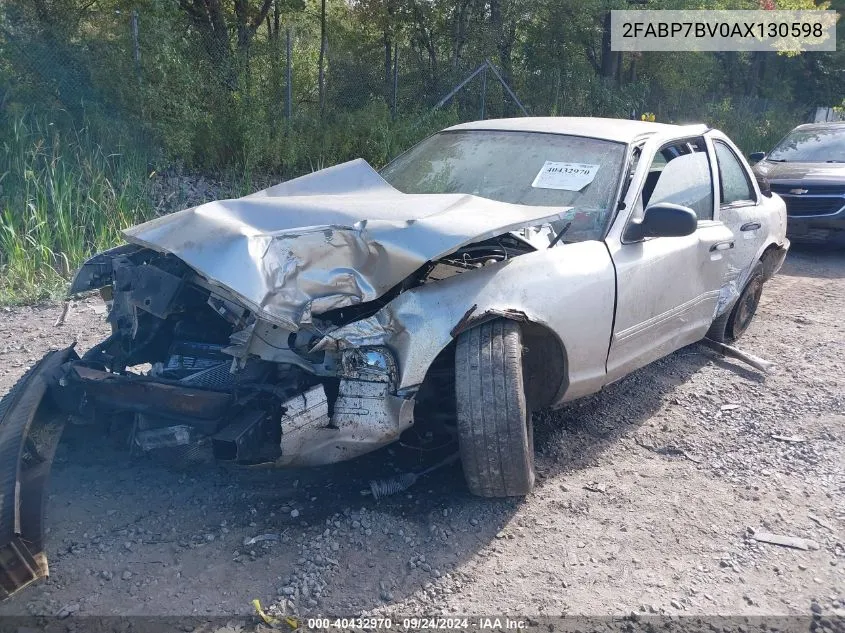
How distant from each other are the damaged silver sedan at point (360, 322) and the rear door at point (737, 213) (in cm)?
91

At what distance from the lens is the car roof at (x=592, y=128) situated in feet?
14.3

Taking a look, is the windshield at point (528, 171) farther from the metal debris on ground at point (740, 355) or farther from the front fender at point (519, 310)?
the metal debris on ground at point (740, 355)

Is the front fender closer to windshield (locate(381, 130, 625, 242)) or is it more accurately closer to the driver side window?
windshield (locate(381, 130, 625, 242))

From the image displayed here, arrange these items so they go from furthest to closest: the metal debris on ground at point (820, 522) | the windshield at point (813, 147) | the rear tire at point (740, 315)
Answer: the windshield at point (813, 147), the rear tire at point (740, 315), the metal debris on ground at point (820, 522)

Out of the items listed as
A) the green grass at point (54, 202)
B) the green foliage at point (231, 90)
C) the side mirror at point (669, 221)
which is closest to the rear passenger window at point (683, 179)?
the side mirror at point (669, 221)

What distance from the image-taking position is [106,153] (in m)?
8.29

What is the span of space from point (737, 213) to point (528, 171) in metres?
1.69

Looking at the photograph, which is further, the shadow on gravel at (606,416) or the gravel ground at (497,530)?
the shadow on gravel at (606,416)

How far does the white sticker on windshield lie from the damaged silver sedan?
1 cm

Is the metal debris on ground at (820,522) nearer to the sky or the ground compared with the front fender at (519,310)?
nearer to the ground

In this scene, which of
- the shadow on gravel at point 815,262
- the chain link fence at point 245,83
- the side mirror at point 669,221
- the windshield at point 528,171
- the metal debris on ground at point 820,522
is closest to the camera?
the metal debris on ground at point 820,522

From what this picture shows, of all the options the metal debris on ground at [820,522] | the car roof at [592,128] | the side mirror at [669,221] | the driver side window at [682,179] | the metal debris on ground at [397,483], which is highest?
the car roof at [592,128]

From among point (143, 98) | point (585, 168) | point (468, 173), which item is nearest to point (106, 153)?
point (143, 98)

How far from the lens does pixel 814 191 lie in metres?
8.88
